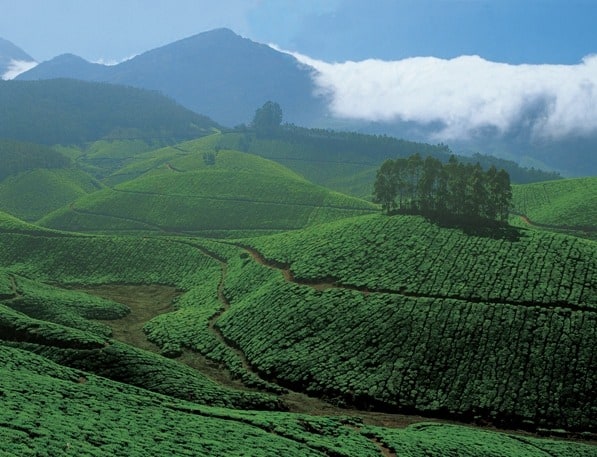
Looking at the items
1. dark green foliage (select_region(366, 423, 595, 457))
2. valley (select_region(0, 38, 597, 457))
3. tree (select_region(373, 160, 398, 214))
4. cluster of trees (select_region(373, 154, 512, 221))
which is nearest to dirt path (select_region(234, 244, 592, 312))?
valley (select_region(0, 38, 597, 457))

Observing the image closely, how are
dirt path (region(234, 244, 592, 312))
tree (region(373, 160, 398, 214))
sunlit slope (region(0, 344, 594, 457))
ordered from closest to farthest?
sunlit slope (region(0, 344, 594, 457)), dirt path (region(234, 244, 592, 312)), tree (region(373, 160, 398, 214))

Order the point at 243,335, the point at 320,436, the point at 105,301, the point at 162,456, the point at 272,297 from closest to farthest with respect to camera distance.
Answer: the point at 162,456 < the point at 320,436 < the point at 243,335 < the point at 272,297 < the point at 105,301

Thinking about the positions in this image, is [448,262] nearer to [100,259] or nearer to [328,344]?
[328,344]

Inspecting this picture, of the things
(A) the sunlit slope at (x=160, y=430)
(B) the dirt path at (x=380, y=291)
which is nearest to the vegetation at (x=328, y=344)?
(A) the sunlit slope at (x=160, y=430)

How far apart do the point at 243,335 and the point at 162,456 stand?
51.7m

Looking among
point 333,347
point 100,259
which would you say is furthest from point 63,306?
point 333,347

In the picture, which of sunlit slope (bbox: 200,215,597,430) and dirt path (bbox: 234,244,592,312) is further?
dirt path (bbox: 234,244,592,312)

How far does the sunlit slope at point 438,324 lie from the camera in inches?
2958

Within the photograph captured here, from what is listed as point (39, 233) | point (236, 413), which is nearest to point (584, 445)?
point (236, 413)

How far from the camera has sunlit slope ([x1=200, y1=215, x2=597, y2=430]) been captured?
246 ft

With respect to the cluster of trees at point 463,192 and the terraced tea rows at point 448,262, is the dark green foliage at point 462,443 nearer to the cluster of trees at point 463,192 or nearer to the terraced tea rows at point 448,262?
the terraced tea rows at point 448,262

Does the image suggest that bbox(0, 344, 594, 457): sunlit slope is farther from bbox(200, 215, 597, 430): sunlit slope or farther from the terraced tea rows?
the terraced tea rows

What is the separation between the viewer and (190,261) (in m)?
142

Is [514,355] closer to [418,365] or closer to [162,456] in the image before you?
[418,365]
